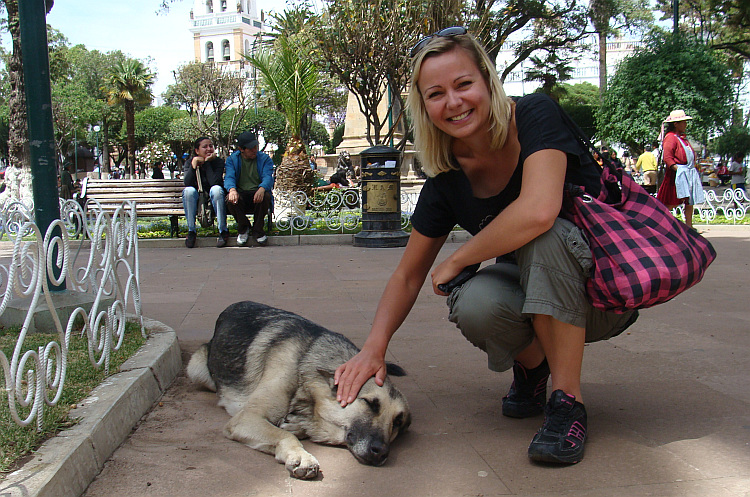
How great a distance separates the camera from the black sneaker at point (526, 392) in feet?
10.3

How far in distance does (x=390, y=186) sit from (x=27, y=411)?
27.6 feet

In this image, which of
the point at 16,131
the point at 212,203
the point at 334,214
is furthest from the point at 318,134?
the point at 212,203

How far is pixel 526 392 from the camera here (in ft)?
10.3

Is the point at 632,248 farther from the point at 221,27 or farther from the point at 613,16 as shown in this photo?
the point at 221,27

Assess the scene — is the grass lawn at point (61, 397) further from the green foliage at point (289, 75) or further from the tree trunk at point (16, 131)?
the green foliage at point (289, 75)

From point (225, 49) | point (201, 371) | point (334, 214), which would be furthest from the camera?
point (225, 49)

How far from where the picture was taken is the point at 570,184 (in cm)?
276

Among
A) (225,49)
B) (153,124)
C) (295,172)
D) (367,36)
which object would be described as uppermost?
(225,49)

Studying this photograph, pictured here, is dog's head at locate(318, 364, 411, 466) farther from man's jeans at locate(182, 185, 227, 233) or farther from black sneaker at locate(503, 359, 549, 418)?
man's jeans at locate(182, 185, 227, 233)

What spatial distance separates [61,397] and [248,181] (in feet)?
25.7

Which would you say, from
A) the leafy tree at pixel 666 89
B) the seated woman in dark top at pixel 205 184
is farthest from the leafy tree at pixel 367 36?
the leafy tree at pixel 666 89

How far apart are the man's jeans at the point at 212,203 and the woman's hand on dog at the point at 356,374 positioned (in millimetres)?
7869

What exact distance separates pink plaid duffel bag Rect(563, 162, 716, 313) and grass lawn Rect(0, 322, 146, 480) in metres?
2.17

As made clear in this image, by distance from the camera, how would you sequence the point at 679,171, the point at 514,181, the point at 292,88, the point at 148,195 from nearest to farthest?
the point at 514,181 → the point at 679,171 → the point at 148,195 → the point at 292,88
